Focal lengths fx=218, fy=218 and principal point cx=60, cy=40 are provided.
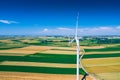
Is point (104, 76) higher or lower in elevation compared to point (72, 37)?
lower

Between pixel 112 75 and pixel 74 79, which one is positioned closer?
pixel 74 79

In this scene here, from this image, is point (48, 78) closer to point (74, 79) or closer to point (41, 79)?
point (41, 79)

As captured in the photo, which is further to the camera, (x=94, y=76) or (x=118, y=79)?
(x=94, y=76)

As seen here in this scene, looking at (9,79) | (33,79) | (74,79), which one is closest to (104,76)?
(74,79)

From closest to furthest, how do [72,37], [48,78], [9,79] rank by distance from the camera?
1. [72,37]
2. [9,79]
3. [48,78]

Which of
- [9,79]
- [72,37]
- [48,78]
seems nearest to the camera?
[72,37]

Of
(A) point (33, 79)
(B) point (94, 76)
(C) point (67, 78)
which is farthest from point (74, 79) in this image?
(A) point (33, 79)

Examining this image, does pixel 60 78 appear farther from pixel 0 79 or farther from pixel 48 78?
pixel 0 79

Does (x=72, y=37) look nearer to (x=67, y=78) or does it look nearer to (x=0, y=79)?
(x=67, y=78)

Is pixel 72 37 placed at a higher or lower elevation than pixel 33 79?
higher
